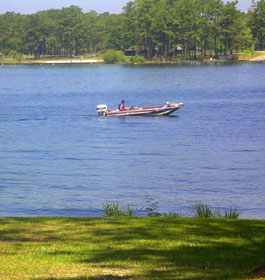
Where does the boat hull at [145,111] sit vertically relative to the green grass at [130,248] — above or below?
below

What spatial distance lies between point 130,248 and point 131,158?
23070 mm

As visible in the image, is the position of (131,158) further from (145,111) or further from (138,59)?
(138,59)

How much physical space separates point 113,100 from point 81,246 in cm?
6774

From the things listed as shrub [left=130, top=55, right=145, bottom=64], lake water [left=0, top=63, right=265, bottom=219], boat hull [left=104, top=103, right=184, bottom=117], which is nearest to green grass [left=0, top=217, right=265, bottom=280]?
lake water [left=0, top=63, right=265, bottom=219]

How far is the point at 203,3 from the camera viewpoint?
7613 inches

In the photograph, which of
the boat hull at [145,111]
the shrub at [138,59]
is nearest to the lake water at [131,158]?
the boat hull at [145,111]

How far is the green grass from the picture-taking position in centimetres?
941

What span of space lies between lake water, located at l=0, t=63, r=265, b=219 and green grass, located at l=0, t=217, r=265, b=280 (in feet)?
23.0

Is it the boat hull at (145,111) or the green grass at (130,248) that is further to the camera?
the boat hull at (145,111)

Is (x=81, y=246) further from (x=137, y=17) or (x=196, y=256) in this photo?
(x=137, y=17)

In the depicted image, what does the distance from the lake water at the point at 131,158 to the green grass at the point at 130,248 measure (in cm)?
701

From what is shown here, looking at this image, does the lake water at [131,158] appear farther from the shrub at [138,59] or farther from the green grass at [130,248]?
the shrub at [138,59]

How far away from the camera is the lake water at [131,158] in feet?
76.3

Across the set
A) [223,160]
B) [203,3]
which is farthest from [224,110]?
[203,3]
